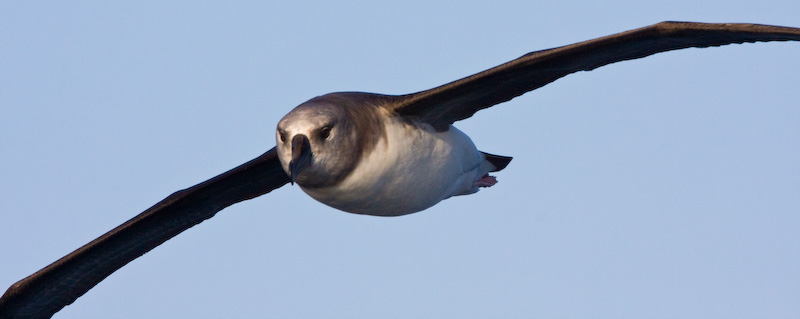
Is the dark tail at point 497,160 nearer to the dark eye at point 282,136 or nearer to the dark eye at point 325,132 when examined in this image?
the dark eye at point 325,132

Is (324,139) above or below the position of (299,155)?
above

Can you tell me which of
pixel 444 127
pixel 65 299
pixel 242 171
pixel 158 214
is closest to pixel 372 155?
pixel 444 127

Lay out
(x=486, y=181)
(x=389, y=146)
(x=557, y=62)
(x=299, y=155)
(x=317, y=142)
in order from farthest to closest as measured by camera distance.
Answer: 1. (x=486, y=181)
2. (x=557, y=62)
3. (x=389, y=146)
4. (x=317, y=142)
5. (x=299, y=155)

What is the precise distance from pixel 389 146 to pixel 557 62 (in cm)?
196

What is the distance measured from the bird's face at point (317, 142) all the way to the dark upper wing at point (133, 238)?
Result: 8.69ft

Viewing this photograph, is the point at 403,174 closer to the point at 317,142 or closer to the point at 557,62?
the point at 317,142

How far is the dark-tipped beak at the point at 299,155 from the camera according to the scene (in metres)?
11.4

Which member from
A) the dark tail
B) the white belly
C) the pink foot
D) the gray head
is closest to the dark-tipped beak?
the gray head

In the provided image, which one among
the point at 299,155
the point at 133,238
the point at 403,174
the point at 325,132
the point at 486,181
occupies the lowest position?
the point at 403,174

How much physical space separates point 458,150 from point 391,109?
1.26m

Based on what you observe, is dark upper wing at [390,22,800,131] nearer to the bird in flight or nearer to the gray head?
the bird in flight

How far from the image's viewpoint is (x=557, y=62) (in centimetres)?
1290

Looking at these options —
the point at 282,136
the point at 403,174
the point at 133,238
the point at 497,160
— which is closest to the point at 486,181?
the point at 497,160

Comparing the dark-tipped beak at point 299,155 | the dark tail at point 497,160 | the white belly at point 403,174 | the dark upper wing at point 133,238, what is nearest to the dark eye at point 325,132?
the dark-tipped beak at point 299,155
